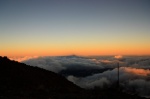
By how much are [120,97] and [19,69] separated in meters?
22.1

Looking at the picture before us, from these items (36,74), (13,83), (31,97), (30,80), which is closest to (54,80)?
(36,74)

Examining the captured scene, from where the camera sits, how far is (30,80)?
36812 mm

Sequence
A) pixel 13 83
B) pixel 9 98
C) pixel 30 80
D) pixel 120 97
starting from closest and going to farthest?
1. pixel 9 98
2. pixel 120 97
3. pixel 13 83
4. pixel 30 80

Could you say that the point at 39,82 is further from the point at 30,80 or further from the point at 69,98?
the point at 69,98

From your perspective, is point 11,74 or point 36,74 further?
point 36,74

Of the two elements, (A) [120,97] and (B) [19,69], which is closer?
(A) [120,97]

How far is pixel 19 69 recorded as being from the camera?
40.5 meters

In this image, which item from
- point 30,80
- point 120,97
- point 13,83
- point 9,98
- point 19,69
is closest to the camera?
point 9,98

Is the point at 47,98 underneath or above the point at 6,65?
underneath

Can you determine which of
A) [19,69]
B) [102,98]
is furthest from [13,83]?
[102,98]

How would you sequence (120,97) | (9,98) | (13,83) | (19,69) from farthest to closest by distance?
(19,69), (13,83), (120,97), (9,98)

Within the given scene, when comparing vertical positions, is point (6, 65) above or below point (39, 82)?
above

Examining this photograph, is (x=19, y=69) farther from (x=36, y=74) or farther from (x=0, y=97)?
(x=0, y=97)

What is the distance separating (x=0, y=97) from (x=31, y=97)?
288 centimetres
